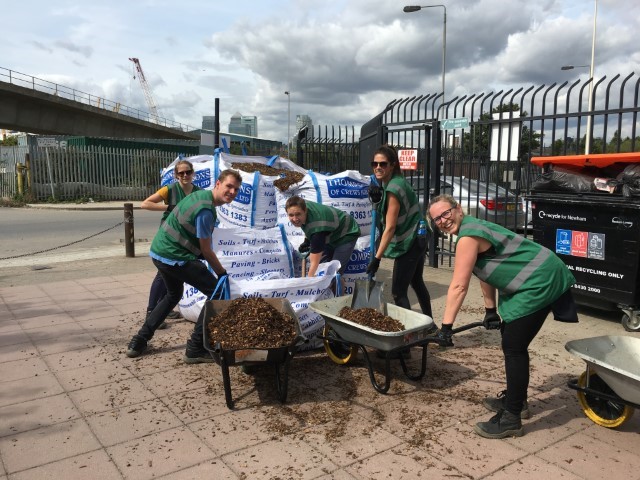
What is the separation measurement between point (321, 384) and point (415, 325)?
2.73 ft

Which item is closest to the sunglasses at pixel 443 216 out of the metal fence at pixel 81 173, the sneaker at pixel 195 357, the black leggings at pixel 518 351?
the black leggings at pixel 518 351

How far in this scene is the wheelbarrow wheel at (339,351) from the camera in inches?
167

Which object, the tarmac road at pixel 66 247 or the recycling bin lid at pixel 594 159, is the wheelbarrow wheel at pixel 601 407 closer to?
the recycling bin lid at pixel 594 159

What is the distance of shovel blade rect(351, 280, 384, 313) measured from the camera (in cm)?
431

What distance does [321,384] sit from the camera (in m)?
3.96

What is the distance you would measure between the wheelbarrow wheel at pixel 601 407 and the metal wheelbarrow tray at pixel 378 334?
1035 millimetres

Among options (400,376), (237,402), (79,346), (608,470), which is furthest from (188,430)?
(608,470)

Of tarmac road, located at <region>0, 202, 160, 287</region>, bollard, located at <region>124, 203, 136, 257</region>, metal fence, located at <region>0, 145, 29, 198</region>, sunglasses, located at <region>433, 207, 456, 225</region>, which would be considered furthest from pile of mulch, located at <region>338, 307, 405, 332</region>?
metal fence, located at <region>0, 145, 29, 198</region>

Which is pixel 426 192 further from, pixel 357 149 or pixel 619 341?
pixel 619 341

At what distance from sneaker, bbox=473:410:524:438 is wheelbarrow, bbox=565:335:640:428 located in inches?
17.8

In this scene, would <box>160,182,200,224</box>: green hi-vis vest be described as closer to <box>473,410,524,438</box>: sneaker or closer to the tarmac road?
the tarmac road

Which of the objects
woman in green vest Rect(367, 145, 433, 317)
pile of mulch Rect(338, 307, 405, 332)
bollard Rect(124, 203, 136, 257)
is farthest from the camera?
bollard Rect(124, 203, 136, 257)

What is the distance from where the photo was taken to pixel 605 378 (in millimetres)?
3076

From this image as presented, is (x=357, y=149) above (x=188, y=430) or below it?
above
